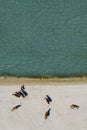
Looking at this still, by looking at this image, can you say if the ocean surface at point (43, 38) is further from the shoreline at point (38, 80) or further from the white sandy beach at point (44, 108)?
the white sandy beach at point (44, 108)

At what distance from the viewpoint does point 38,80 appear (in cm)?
371

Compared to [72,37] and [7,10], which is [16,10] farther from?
[72,37]

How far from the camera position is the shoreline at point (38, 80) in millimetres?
3674

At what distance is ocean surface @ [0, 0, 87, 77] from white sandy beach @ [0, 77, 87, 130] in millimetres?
172

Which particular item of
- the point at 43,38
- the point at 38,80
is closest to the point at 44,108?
the point at 38,80

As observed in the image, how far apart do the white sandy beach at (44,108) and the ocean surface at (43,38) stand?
0.17 meters

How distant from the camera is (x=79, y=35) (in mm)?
3688

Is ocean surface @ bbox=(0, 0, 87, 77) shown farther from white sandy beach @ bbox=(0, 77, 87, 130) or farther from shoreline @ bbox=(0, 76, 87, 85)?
white sandy beach @ bbox=(0, 77, 87, 130)

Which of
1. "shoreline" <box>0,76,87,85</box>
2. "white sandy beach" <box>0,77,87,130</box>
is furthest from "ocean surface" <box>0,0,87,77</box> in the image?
"white sandy beach" <box>0,77,87,130</box>

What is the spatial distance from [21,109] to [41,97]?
20cm

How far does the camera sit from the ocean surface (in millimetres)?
3627

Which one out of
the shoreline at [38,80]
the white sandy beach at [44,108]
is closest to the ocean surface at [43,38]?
the shoreline at [38,80]

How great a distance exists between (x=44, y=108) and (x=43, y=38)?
24.4 inches

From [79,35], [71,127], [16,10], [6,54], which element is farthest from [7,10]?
[71,127]
